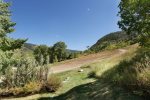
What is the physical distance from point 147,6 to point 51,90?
7360mm

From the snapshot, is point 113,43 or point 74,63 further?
point 113,43

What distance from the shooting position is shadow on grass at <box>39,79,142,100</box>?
40.3 feet

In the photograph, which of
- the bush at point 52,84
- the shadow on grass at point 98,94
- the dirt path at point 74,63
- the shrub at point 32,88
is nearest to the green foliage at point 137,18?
the shadow on grass at point 98,94

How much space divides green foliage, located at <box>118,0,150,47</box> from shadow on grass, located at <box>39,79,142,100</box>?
126 inches

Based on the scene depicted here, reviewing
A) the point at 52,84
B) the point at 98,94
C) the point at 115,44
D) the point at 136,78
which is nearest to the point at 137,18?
the point at 136,78

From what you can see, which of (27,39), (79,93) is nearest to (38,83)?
(79,93)

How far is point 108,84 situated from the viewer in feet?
50.7

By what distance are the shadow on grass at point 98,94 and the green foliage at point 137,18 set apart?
126 inches

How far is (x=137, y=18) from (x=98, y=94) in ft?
15.3

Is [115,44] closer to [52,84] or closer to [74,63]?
[74,63]

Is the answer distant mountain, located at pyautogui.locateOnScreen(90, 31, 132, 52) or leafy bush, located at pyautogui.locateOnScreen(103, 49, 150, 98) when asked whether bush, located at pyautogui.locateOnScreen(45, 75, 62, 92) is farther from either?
distant mountain, located at pyautogui.locateOnScreen(90, 31, 132, 52)

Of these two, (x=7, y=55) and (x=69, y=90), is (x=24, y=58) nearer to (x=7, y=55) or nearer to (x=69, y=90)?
(x=7, y=55)

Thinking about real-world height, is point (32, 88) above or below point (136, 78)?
below

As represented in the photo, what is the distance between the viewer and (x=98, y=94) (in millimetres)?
13383
